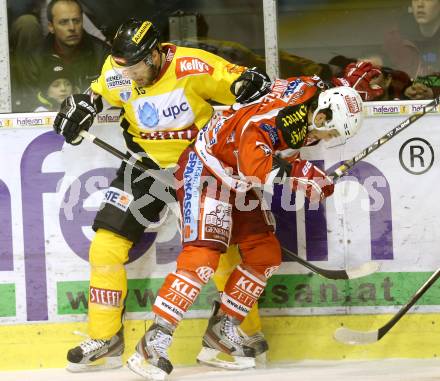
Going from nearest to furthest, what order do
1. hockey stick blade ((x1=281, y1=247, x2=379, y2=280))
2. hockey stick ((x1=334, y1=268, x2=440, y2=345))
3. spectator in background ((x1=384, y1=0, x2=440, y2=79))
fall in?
hockey stick ((x1=334, y1=268, x2=440, y2=345)) < hockey stick blade ((x1=281, y1=247, x2=379, y2=280)) < spectator in background ((x1=384, y1=0, x2=440, y2=79))

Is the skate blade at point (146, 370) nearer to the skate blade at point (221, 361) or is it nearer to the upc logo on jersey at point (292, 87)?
the skate blade at point (221, 361)

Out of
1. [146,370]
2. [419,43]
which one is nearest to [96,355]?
[146,370]

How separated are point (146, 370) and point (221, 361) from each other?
490mm

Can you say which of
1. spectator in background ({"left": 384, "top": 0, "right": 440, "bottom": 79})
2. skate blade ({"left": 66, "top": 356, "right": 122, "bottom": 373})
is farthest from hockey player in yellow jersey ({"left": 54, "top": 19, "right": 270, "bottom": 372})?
spectator in background ({"left": 384, "top": 0, "right": 440, "bottom": 79})

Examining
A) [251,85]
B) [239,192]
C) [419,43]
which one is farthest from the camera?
[419,43]

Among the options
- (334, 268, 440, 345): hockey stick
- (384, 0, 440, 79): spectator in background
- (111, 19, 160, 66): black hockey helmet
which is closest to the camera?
(111, 19, 160, 66): black hockey helmet

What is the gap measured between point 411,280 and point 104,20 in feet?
6.04

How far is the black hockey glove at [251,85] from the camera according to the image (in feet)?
16.4

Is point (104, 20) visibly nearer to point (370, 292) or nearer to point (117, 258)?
point (117, 258)

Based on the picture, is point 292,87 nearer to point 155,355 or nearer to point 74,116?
point 74,116

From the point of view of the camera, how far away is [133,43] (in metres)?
4.96

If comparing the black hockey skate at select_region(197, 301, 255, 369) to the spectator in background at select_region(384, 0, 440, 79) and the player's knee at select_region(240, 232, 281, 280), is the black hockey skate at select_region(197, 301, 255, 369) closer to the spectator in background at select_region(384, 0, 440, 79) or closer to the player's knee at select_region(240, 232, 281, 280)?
the player's knee at select_region(240, 232, 281, 280)

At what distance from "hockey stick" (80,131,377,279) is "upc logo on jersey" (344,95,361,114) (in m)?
0.72

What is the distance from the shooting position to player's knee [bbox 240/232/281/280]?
5.16 meters
